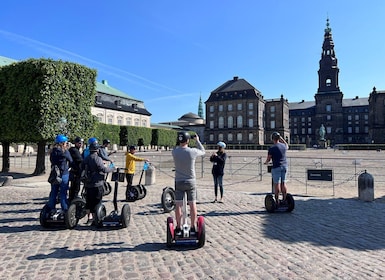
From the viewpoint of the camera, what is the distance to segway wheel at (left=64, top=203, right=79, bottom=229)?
20.1 ft

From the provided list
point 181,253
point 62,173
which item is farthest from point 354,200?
point 62,173

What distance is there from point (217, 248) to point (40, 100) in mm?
14510

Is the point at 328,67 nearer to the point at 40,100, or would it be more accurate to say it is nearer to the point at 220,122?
the point at 220,122

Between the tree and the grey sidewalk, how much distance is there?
9025 millimetres

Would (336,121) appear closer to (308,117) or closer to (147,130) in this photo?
(308,117)

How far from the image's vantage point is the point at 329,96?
110562 mm

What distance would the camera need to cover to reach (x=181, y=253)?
4766 mm

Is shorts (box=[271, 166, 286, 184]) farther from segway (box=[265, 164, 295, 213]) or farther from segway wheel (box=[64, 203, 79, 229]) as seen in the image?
segway wheel (box=[64, 203, 79, 229])

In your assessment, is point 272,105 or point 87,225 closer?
point 87,225

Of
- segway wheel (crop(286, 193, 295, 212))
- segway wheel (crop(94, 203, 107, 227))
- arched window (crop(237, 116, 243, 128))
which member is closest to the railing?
segway wheel (crop(286, 193, 295, 212))

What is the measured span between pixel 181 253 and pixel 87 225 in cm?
281

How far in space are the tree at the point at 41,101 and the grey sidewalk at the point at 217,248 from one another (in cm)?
902

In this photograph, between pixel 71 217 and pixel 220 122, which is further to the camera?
pixel 220 122

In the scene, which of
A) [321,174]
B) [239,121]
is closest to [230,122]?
[239,121]
